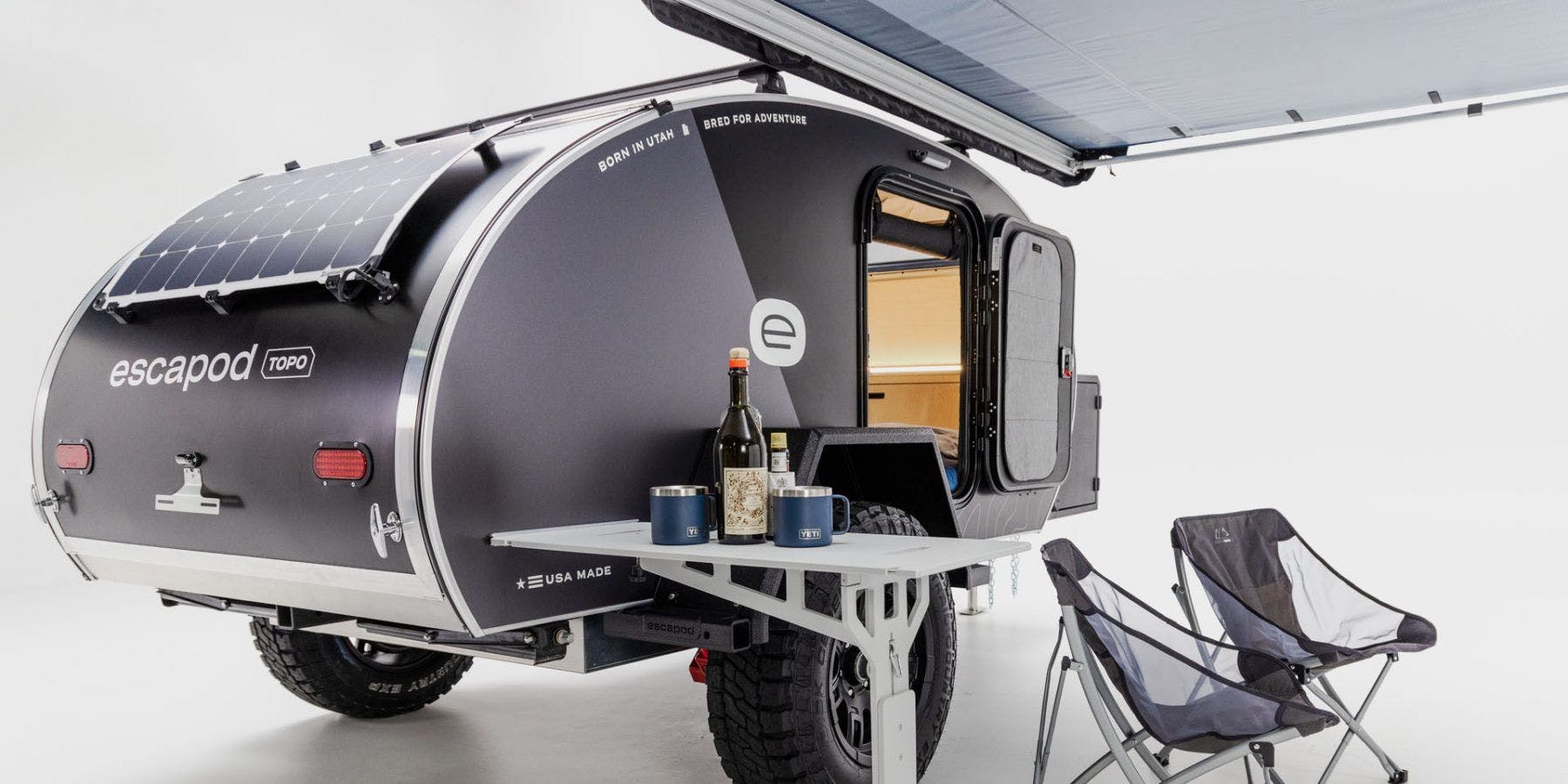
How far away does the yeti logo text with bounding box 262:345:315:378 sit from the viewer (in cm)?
294

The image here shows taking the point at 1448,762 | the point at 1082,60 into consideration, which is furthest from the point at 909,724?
the point at 1082,60

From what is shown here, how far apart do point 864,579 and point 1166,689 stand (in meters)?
1.03

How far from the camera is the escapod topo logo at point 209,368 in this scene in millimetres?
2973

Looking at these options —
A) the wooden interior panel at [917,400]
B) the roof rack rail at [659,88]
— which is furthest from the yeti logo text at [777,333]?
the wooden interior panel at [917,400]

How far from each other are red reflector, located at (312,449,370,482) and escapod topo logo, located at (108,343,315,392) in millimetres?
227

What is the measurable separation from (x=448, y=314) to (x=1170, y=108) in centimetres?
354

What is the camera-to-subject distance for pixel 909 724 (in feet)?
8.75

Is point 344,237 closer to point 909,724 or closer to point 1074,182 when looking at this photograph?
point 909,724

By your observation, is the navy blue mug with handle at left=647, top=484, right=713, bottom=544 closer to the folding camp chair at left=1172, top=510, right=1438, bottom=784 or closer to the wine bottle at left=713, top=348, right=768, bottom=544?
the wine bottle at left=713, top=348, right=768, bottom=544

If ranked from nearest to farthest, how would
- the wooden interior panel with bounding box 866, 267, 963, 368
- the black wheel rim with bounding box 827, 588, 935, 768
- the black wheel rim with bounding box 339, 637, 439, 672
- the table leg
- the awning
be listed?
the table leg → the black wheel rim with bounding box 827, 588, 935, 768 → the awning → the black wheel rim with bounding box 339, 637, 439, 672 → the wooden interior panel with bounding box 866, 267, 963, 368

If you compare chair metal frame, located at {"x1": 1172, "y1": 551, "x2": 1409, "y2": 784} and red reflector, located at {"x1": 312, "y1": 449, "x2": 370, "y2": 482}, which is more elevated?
red reflector, located at {"x1": 312, "y1": 449, "x2": 370, "y2": 482}

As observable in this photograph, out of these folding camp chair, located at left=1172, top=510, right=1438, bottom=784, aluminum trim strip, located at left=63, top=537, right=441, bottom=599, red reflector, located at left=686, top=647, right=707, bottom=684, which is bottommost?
red reflector, located at left=686, top=647, right=707, bottom=684

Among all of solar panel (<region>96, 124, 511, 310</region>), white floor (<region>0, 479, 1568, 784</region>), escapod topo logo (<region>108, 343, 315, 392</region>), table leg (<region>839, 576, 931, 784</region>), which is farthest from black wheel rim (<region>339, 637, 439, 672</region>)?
table leg (<region>839, 576, 931, 784</region>)

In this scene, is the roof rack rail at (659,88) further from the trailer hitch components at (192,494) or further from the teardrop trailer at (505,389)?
the trailer hitch components at (192,494)
